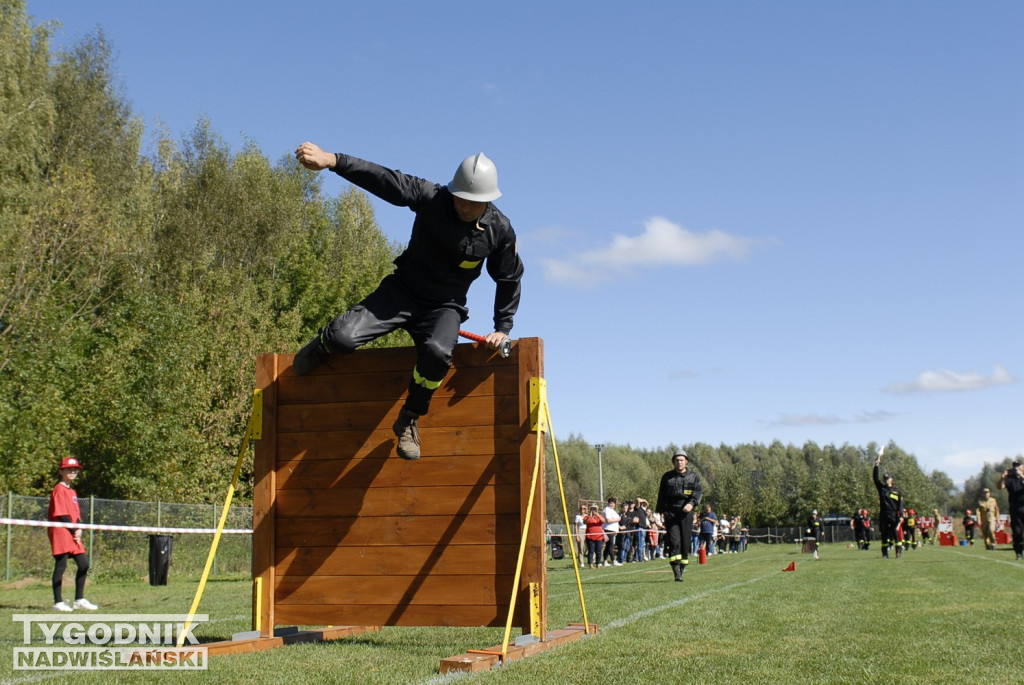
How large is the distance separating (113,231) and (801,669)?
3043cm

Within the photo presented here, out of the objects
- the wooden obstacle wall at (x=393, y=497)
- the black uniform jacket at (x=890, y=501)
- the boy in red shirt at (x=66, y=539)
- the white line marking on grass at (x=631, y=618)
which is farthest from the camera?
the black uniform jacket at (x=890, y=501)

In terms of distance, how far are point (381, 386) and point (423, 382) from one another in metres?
0.65

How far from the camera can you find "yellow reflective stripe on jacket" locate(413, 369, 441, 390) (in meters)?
6.13

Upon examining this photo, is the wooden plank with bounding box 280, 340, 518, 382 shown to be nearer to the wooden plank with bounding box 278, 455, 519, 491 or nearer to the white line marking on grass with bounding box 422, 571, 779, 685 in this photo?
the wooden plank with bounding box 278, 455, 519, 491

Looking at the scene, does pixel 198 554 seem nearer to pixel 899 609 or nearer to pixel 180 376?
pixel 180 376

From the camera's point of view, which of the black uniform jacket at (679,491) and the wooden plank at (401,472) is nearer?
the wooden plank at (401,472)

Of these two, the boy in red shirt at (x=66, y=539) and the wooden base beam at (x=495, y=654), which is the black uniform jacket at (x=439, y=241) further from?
the boy in red shirt at (x=66, y=539)

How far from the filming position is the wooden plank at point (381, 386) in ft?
21.1

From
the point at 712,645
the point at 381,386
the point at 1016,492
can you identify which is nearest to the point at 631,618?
the point at 712,645

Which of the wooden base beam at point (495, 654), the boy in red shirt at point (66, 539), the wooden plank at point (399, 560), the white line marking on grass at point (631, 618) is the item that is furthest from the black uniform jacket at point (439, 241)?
the boy in red shirt at point (66, 539)

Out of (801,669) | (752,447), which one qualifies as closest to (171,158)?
(801,669)

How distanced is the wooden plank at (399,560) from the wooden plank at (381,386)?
1.07 metres

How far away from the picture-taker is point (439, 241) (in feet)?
19.9

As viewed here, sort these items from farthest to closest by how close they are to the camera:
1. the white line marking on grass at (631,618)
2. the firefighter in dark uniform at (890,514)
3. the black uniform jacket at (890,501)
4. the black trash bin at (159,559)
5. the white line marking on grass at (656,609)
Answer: the firefighter in dark uniform at (890,514) → the black uniform jacket at (890,501) → the black trash bin at (159,559) → the white line marking on grass at (656,609) → the white line marking on grass at (631,618)
